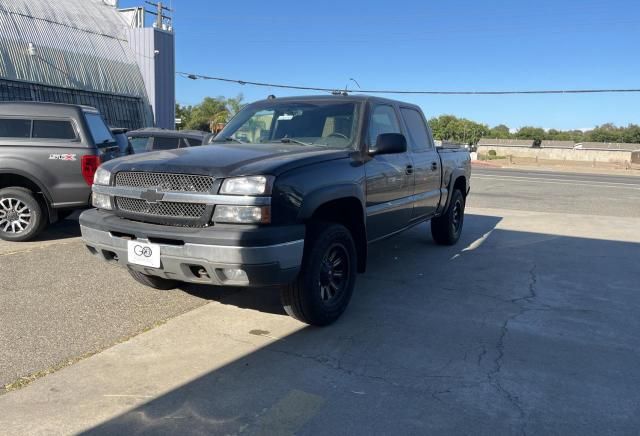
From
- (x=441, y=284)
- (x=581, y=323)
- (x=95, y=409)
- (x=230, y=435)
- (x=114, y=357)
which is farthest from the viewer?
(x=441, y=284)

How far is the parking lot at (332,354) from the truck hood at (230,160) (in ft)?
4.24

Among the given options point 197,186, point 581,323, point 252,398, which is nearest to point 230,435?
point 252,398

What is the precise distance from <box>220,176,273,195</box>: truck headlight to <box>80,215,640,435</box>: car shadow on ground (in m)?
1.18

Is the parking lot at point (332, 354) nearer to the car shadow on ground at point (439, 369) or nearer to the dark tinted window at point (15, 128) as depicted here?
the car shadow on ground at point (439, 369)

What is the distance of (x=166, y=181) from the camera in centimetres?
396

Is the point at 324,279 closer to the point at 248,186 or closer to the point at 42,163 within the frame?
the point at 248,186

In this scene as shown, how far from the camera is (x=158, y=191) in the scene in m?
3.94

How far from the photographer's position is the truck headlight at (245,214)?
3664 mm

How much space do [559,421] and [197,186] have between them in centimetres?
275

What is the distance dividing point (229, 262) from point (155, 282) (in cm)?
187

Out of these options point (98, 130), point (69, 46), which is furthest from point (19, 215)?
point (69, 46)

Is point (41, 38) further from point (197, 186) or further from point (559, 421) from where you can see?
point (559, 421)

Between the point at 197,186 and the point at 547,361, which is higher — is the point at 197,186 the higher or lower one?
the higher one

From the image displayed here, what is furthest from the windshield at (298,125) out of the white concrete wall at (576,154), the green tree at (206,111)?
the white concrete wall at (576,154)
